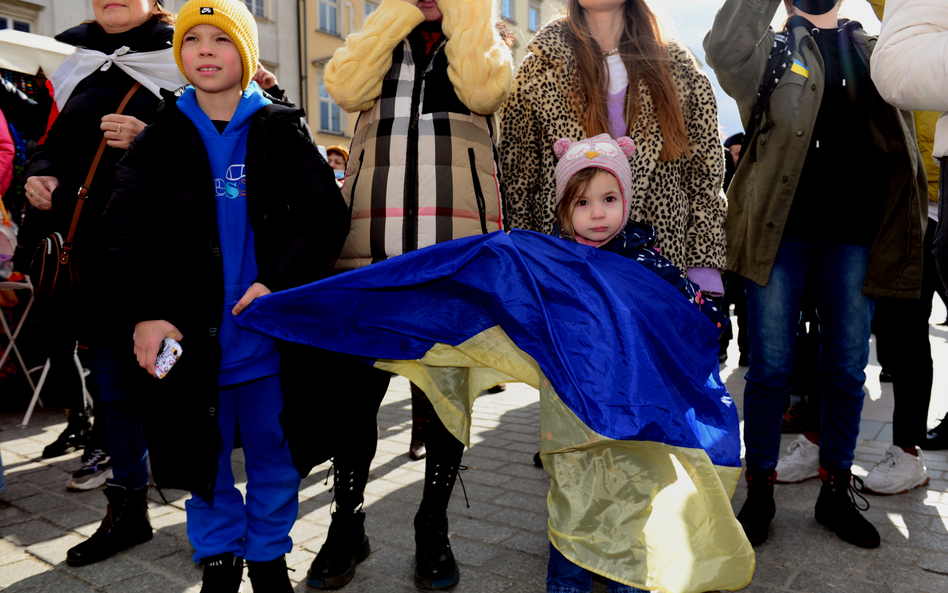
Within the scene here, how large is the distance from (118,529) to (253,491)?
3.01ft

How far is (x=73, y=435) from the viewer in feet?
14.2

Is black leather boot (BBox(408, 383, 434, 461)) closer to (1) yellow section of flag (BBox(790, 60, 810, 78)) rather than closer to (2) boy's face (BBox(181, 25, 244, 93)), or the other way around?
(2) boy's face (BBox(181, 25, 244, 93))

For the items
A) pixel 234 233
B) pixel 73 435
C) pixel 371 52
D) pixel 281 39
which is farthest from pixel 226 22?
pixel 281 39

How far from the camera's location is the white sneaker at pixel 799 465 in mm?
3580

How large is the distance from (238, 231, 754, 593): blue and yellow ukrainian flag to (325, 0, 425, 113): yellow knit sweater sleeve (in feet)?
2.35

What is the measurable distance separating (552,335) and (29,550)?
2.46 meters

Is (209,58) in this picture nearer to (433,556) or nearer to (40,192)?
(40,192)

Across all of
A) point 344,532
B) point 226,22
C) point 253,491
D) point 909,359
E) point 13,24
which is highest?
point 13,24

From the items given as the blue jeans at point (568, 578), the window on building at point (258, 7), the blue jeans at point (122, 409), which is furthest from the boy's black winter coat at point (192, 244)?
the window on building at point (258, 7)

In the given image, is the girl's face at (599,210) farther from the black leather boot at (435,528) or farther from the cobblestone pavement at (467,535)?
the cobblestone pavement at (467,535)

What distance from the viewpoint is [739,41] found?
8.82 ft

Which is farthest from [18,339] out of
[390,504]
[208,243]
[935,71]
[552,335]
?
[935,71]

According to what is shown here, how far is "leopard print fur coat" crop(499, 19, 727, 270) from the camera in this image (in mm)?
2533

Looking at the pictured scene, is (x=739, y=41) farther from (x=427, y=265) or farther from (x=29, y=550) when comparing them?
(x=29, y=550)
